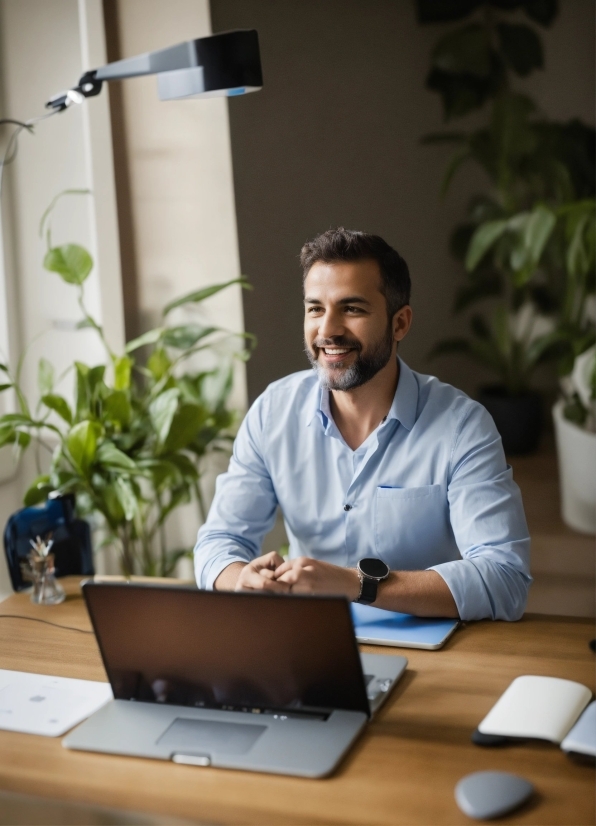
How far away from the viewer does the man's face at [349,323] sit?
181cm

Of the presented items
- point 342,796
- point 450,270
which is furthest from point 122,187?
point 342,796

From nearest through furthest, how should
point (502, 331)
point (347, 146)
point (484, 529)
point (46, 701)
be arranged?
1. point (46, 701)
2. point (484, 529)
3. point (347, 146)
4. point (502, 331)

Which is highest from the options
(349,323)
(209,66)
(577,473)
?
(209,66)

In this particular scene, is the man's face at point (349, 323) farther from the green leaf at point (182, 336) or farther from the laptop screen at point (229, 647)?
the green leaf at point (182, 336)

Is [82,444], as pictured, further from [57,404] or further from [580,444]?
[580,444]

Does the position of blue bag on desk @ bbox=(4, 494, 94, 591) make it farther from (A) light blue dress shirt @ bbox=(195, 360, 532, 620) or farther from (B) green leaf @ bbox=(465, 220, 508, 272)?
(B) green leaf @ bbox=(465, 220, 508, 272)

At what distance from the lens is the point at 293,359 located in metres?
3.03

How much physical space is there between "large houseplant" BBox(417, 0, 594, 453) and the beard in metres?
2.04

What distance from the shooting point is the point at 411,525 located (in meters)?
1.75

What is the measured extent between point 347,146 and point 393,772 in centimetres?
271

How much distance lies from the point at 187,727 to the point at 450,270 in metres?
3.40

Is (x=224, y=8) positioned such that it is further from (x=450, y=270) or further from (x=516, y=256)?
(x=450, y=270)

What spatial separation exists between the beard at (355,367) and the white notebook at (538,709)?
734 mm

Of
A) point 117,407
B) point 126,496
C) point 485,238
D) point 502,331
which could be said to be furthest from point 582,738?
point 502,331
